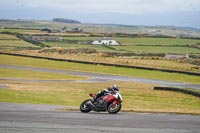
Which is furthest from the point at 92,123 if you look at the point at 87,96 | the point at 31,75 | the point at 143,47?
the point at 143,47

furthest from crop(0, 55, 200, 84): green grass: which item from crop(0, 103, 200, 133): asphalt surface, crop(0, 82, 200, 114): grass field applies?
crop(0, 103, 200, 133): asphalt surface

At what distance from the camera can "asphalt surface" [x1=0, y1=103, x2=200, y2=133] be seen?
1627 cm

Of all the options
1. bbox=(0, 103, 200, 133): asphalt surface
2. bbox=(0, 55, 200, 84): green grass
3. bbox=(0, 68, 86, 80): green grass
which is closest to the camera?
bbox=(0, 103, 200, 133): asphalt surface

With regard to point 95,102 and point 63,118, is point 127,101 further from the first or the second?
point 63,118

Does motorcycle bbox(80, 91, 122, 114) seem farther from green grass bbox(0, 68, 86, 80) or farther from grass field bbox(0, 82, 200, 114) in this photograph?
green grass bbox(0, 68, 86, 80)

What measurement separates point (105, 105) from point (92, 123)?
193 inches

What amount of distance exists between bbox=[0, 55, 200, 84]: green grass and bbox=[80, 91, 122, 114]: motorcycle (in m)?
38.3

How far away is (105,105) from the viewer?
23.0 meters

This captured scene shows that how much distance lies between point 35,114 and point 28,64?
5354 centimetres

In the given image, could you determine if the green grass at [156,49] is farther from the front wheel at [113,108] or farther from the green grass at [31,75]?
the front wheel at [113,108]

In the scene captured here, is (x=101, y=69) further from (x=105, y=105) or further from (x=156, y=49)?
(x=156, y=49)

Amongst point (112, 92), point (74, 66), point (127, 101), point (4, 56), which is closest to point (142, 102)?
point (127, 101)

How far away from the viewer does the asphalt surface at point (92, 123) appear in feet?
53.4

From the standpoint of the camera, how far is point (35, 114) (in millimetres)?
20094
